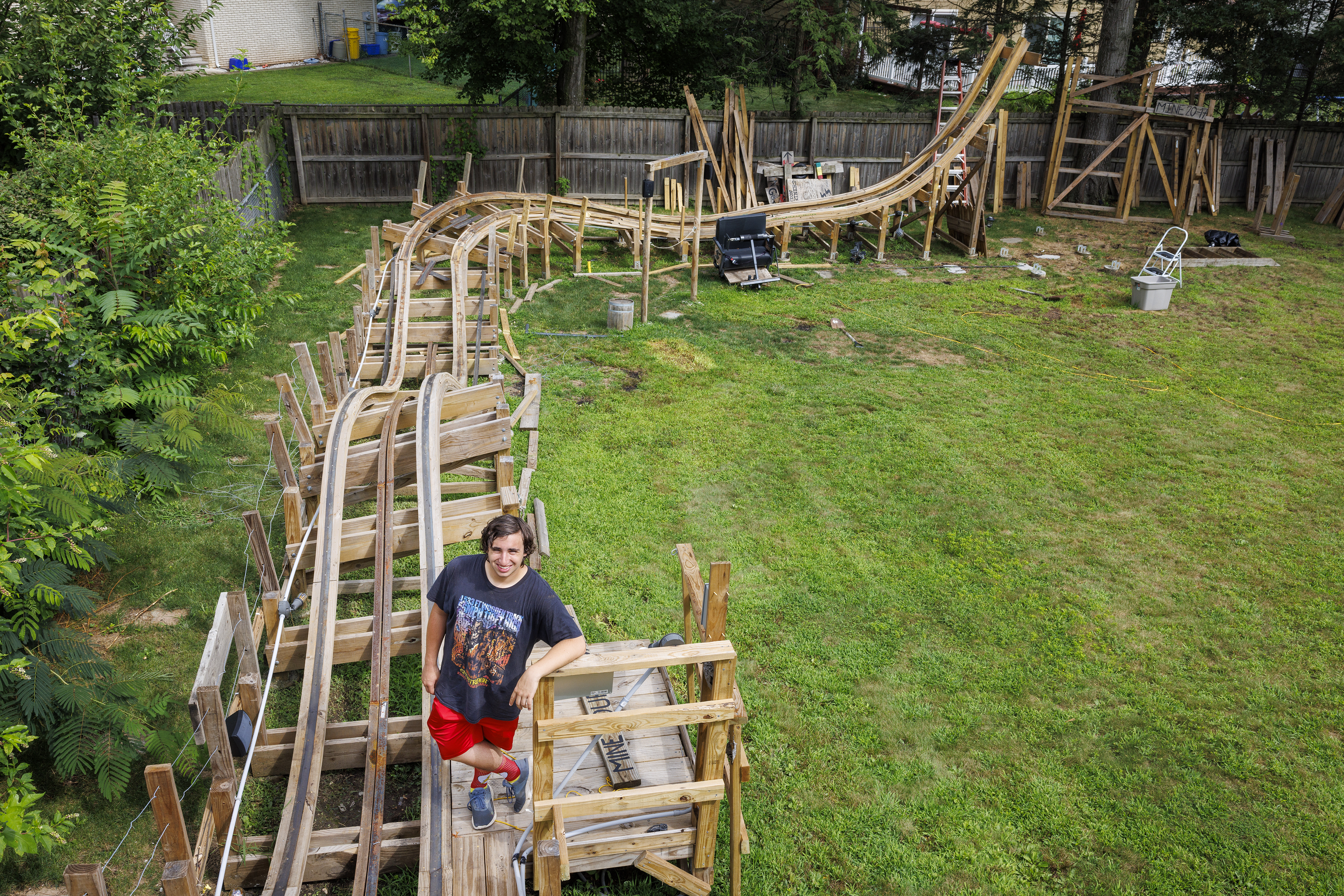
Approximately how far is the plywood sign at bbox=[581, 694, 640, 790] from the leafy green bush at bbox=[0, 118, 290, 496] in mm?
5014

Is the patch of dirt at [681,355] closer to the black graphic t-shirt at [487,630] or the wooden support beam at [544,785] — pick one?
the black graphic t-shirt at [487,630]

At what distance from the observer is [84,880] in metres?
3.08

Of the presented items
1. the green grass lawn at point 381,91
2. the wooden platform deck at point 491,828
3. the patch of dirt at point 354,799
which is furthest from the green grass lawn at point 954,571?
the green grass lawn at point 381,91

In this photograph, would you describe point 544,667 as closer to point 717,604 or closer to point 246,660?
point 717,604

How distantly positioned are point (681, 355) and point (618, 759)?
818 centimetres

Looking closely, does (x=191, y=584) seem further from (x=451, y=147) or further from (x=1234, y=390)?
(x=451, y=147)

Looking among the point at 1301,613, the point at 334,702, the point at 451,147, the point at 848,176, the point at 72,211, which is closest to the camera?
the point at 334,702

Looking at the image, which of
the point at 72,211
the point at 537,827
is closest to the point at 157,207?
the point at 72,211

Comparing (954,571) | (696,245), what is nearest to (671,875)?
(954,571)

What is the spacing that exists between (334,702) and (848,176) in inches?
744

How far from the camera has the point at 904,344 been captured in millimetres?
13211

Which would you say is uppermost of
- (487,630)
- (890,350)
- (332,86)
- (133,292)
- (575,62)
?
(575,62)

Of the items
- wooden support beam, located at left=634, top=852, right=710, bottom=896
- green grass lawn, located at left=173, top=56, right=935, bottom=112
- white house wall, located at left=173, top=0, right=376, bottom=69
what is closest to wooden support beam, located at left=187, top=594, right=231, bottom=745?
wooden support beam, located at left=634, top=852, right=710, bottom=896

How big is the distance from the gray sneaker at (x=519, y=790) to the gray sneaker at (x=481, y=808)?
0.15 metres
